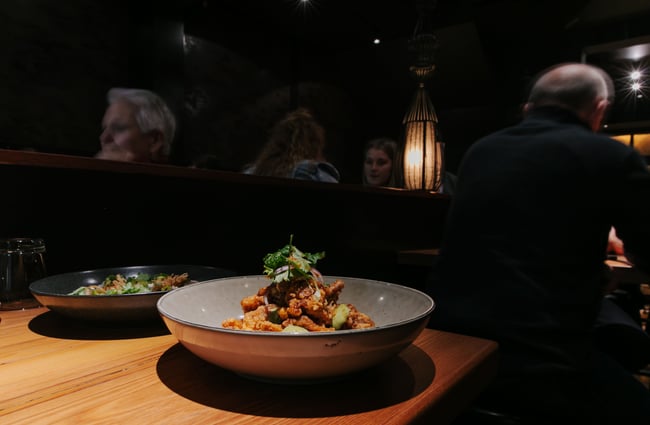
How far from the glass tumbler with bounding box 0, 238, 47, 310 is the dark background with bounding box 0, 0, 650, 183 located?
2769mm

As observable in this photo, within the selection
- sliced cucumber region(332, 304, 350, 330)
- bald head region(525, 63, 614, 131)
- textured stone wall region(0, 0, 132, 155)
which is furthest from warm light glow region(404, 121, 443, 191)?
textured stone wall region(0, 0, 132, 155)

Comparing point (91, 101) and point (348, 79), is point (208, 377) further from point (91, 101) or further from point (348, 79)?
point (348, 79)

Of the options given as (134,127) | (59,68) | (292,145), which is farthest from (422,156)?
(59,68)

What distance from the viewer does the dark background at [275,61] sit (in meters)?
3.44

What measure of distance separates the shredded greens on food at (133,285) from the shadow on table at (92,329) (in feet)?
0.21

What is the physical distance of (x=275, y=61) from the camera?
5207mm

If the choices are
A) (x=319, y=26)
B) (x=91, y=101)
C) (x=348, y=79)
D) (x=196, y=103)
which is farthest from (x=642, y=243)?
(x=348, y=79)

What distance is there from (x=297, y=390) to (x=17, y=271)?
0.80m

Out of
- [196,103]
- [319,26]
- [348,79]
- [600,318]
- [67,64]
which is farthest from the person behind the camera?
[348,79]

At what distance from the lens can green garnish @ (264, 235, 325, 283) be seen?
0.67 meters

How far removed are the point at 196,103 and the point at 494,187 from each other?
3.53m

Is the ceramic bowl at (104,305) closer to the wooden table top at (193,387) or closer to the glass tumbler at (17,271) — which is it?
the wooden table top at (193,387)

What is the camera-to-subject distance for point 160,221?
1335 mm

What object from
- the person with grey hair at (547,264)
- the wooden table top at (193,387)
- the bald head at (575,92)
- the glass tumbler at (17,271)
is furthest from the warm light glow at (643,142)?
the glass tumbler at (17,271)
